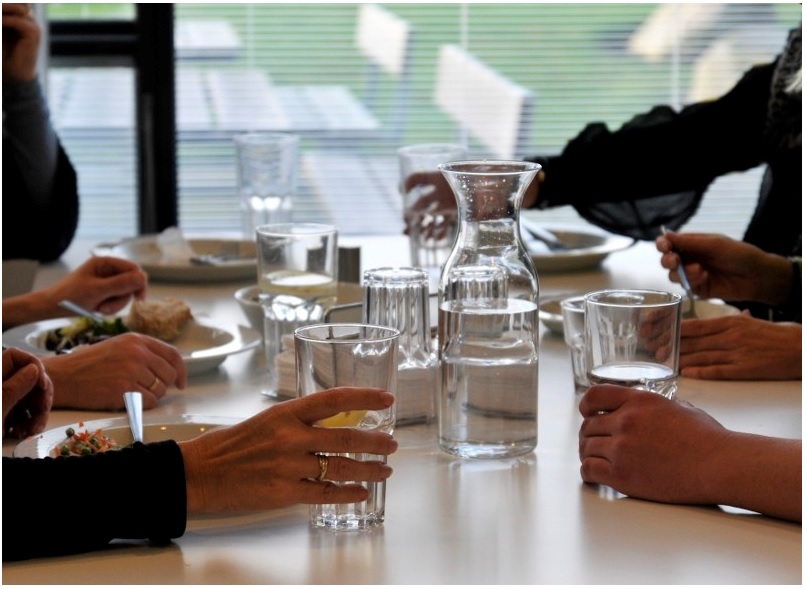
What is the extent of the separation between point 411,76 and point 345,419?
3.45 m

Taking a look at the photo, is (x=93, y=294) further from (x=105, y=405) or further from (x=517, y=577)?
(x=517, y=577)

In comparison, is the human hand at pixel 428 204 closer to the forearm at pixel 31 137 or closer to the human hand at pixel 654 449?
the forearm at pixel 31 137

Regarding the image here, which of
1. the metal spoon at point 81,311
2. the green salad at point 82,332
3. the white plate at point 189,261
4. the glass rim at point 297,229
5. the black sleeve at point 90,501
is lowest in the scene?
the black sleeve at point 90,501

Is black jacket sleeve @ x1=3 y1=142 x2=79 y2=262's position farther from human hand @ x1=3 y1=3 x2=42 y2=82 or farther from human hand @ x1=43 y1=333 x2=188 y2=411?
human hand @ x1=43 y1=333 x2=188 y2=411

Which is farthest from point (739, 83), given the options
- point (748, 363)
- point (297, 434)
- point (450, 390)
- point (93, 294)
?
point (297, 434)

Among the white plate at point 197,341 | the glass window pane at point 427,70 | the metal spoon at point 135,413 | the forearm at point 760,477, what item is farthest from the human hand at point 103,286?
the glass window pane at point 427,70

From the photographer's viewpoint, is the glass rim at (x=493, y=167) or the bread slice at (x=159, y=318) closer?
the glass rim at (x=493, y=167)

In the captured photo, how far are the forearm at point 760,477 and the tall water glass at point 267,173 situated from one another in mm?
1493

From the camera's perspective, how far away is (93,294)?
6.76ft

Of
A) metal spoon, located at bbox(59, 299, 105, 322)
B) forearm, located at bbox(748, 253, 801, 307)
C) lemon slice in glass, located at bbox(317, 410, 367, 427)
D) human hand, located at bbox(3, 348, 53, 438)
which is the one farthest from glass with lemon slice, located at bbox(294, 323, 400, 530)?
forearm, located at bbox(748, 253, 801, 307)

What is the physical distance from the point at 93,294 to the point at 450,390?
3.13ft

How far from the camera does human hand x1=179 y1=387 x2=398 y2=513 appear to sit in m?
1.09

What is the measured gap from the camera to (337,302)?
78.3 inches

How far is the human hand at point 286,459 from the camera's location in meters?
1.09
